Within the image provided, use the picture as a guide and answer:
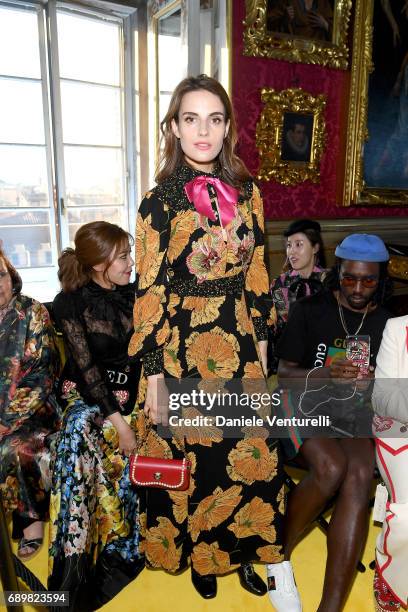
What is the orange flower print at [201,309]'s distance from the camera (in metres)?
1.88

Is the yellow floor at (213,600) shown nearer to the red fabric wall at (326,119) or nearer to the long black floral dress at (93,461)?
the long black floral dress at (93,461)

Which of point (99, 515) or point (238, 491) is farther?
point (99, 515)

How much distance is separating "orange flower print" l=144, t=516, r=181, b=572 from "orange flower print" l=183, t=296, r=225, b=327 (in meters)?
0.85

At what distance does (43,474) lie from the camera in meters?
2.39

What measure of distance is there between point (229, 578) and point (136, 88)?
174 inches

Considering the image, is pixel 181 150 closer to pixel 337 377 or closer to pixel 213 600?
pixel 337 377

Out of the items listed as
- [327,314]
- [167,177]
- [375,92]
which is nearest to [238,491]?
[327,314]

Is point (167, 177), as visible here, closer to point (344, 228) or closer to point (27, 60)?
point (27, 60)

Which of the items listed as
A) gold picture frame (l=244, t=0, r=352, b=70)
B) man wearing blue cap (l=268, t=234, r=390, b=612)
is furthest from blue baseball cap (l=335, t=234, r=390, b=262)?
gold picture frame (l=244, t=0, r=352, b=70)

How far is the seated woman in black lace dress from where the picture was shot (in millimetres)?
2039

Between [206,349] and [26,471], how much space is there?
118cm

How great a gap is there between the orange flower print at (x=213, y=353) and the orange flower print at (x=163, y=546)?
0.67 m

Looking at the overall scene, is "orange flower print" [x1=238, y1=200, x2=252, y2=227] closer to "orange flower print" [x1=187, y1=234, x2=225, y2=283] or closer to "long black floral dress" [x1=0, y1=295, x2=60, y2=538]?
"orange flower print" [x1=187, y1=234, x2=225, y2=283]

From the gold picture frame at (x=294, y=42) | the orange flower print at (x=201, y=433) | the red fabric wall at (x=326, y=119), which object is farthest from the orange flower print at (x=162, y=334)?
the gold picture frame at (x=294, y=42)
